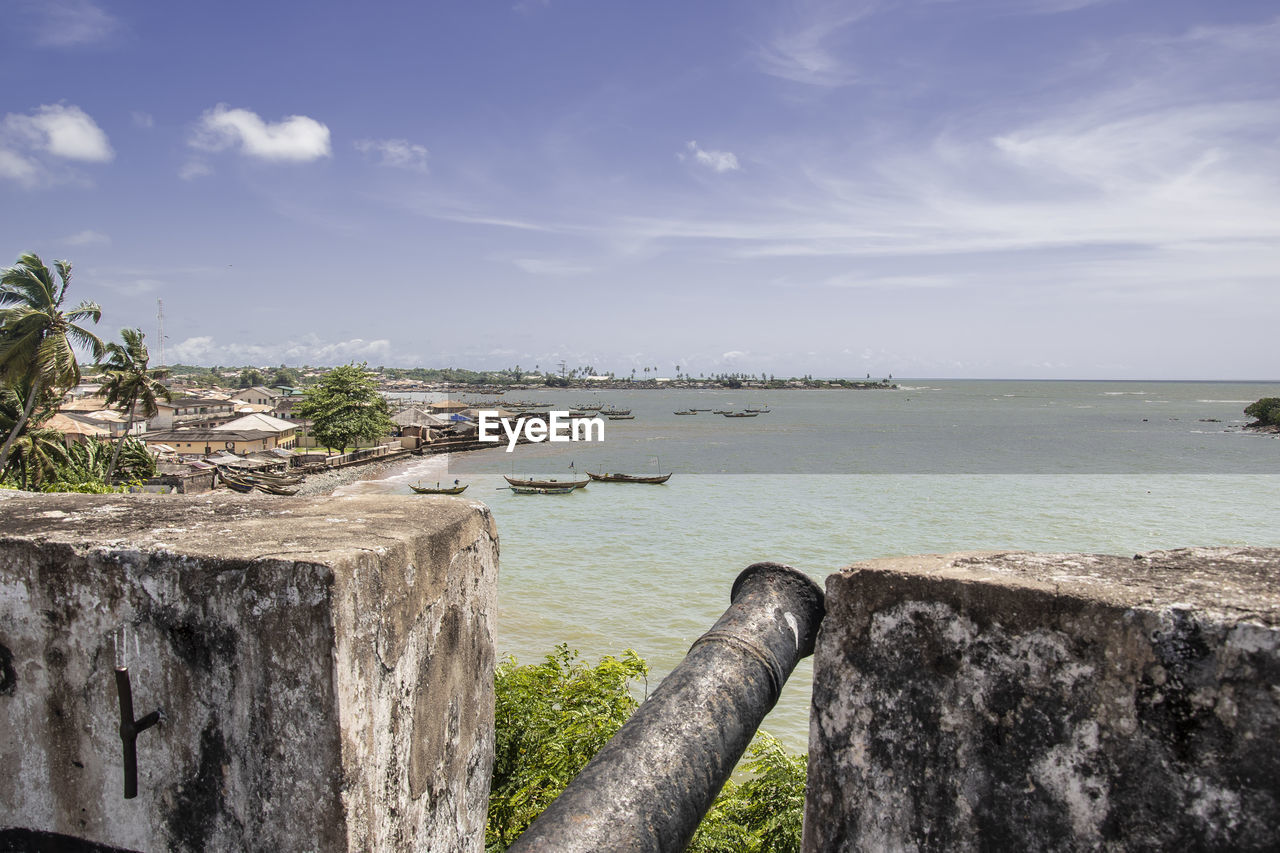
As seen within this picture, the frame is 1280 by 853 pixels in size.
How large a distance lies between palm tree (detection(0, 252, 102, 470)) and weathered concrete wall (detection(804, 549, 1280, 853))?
19.6 metres

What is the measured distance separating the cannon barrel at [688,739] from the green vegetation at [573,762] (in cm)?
226

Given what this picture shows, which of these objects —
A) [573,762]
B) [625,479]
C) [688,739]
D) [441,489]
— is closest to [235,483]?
[441,489]

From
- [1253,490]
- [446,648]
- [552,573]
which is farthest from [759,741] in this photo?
[1253,490]

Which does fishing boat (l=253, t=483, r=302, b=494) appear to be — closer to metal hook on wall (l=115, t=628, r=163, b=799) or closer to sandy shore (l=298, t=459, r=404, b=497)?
sandy shore (l=298, t=459, r=404, b=497)

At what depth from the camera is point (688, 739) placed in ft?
7.63

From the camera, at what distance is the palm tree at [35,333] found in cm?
1666

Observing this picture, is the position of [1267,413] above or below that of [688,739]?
below

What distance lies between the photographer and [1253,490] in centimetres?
3747

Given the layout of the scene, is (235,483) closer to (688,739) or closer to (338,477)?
(338,477)

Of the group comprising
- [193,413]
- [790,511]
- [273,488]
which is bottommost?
[790,511]

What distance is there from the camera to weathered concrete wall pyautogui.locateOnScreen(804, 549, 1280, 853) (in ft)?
4.78

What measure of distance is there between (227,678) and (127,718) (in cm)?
36

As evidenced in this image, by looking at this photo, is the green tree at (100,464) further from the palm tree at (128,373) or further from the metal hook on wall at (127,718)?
the metal hook on wall at (127,718)

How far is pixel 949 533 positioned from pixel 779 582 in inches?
1025
